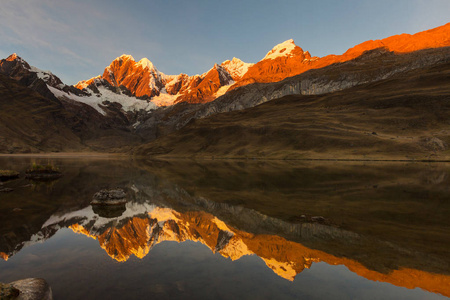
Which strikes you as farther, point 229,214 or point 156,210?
point 156,210

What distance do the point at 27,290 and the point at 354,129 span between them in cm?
13924

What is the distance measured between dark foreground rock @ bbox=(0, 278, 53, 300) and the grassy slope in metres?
104

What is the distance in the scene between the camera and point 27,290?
779cm

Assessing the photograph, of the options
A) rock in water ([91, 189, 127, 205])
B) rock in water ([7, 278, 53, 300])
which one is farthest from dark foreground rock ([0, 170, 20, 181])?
rock in water ([7, 278, 53, 300])

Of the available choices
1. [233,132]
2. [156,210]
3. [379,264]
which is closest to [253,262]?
[379,264]

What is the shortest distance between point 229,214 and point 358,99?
180 meters

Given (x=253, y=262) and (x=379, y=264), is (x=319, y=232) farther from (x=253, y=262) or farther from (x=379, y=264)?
(x=253, y=262)

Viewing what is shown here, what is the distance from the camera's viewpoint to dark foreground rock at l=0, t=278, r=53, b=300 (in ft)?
23.9

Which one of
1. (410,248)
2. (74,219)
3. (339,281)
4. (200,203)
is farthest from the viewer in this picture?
(200,203)

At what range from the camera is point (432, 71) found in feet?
595

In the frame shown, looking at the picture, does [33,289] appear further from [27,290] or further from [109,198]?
[109,198]

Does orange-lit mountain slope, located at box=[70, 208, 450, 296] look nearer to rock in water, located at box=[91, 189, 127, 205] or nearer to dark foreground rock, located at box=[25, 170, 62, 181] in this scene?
rock in water, located at box=[91, 189, 127, 205]

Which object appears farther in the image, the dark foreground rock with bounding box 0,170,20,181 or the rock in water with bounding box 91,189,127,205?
the dark foreground rock with bounding box 0,170,20,181

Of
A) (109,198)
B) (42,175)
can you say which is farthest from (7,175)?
(109,198)
